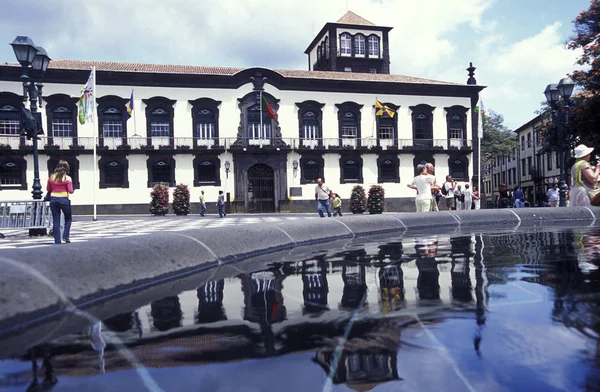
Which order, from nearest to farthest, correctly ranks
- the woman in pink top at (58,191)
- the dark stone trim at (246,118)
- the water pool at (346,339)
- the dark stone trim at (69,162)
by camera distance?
the water pool at (346,339) < the woman in pink top at (58,191) < the dark stone trim at (69,162) < the dark stone trim at (246,118)

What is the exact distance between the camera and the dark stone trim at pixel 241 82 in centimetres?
2753

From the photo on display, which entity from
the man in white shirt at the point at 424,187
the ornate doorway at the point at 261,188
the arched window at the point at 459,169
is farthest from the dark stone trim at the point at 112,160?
the man in white shirt at the point at 424,187

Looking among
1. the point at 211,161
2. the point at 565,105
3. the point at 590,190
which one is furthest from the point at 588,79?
the point at 211,161

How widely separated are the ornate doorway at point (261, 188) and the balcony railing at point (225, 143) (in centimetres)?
176

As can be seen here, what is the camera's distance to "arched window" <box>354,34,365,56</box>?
121 ft

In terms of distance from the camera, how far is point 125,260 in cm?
313

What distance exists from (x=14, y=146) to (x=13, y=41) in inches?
789

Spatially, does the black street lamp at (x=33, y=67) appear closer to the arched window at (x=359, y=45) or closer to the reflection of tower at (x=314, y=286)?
the reflection of tower at (x=314, y=286)

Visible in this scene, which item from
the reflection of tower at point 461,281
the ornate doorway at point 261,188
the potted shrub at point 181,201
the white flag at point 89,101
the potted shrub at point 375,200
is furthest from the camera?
the ornate doorway at point 261,188

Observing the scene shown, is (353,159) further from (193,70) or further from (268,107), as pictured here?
(193,70)

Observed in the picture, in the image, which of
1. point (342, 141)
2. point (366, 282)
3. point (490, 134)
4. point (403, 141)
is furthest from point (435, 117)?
point (366, 282)

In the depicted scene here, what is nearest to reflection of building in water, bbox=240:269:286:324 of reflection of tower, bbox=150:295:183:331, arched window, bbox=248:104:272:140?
reflection of tower, bbox=150:295:183:331

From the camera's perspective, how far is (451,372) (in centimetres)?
145

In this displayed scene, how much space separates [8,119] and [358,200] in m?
22.4
